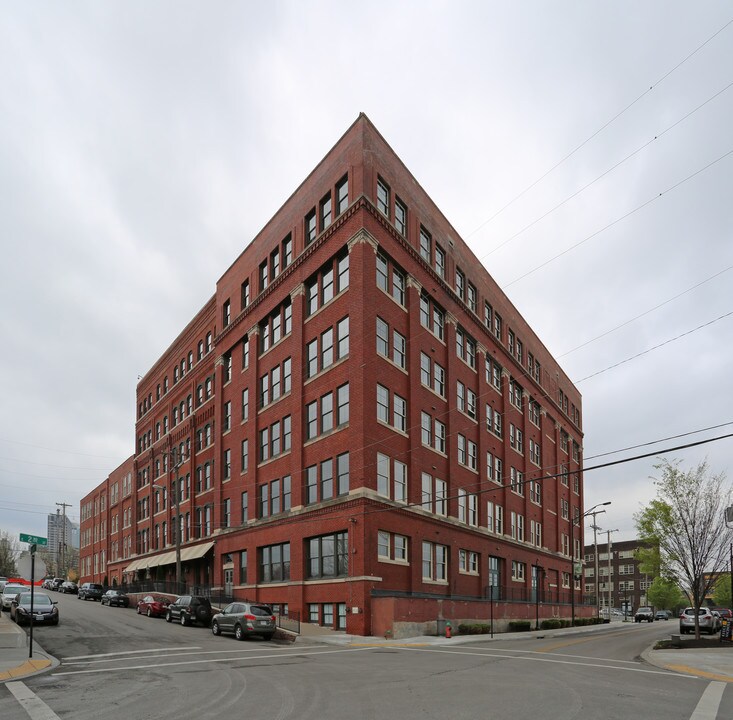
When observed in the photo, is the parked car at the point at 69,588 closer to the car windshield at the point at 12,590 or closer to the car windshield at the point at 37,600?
the car windshield at the point at 12,590

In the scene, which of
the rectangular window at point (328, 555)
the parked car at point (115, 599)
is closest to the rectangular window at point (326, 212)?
the rectangular window at point (328, 555)

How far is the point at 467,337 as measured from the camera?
49750mm

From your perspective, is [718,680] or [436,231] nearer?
[718,680]

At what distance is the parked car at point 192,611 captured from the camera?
120 feet

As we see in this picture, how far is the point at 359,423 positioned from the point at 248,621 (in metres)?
10.4

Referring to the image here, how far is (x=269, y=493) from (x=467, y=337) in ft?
57.5

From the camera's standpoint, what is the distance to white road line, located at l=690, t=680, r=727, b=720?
39.3ft

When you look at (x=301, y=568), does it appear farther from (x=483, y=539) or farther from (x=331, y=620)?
(x=483, y=539)

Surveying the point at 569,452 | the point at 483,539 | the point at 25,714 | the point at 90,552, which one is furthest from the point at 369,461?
the point at 90,552

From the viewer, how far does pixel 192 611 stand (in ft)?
120

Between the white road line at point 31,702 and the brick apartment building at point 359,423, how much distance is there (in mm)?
19388

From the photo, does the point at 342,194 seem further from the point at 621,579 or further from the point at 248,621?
the point at 621,579

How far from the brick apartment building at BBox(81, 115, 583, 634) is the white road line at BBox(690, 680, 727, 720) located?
56.2 feet

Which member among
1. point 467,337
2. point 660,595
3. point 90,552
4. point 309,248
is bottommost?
point 660,595
